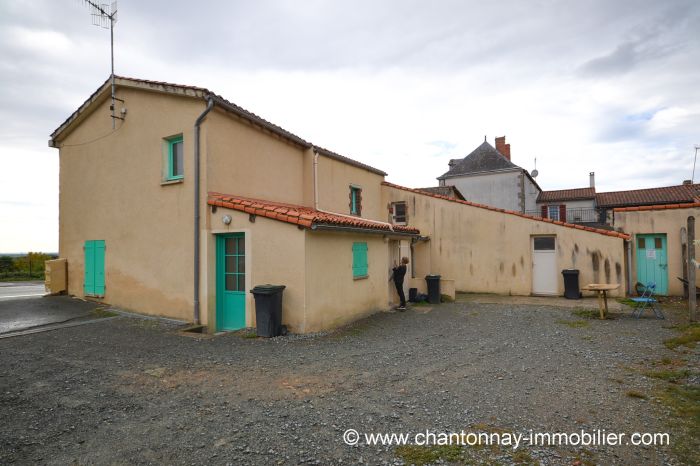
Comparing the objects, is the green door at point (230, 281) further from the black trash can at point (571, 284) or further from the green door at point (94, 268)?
the black trash can at point (571, 284)

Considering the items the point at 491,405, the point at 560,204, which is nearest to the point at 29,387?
the point at 491,405

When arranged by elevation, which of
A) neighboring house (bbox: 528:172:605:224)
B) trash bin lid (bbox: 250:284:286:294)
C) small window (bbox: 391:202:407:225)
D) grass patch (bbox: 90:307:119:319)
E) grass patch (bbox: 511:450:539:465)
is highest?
neighboring house (bbox: 528:172:605:224)

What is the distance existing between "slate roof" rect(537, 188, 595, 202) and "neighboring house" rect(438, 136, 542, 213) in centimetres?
260

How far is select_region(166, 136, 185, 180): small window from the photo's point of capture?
9.66 m

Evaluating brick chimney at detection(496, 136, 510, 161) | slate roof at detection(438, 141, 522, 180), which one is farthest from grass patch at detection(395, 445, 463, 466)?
brick chimney at detection(496, 136, 510, 161)

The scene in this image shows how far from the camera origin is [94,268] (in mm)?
11109

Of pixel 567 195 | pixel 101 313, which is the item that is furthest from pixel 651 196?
pixel 101 313

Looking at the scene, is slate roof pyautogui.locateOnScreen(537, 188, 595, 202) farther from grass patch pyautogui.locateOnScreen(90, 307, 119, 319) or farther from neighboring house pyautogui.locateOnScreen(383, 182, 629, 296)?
grass patch pyautogui.locateOnScreen(90, 307, 119, 319)

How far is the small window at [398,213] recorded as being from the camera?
669 inches

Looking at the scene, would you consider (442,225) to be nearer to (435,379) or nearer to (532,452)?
(435,379)

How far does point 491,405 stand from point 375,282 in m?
6.83

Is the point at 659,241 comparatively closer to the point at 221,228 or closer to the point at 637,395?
the point at 637,395

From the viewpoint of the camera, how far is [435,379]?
5.45 meters

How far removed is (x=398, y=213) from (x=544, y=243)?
6.09 meters
